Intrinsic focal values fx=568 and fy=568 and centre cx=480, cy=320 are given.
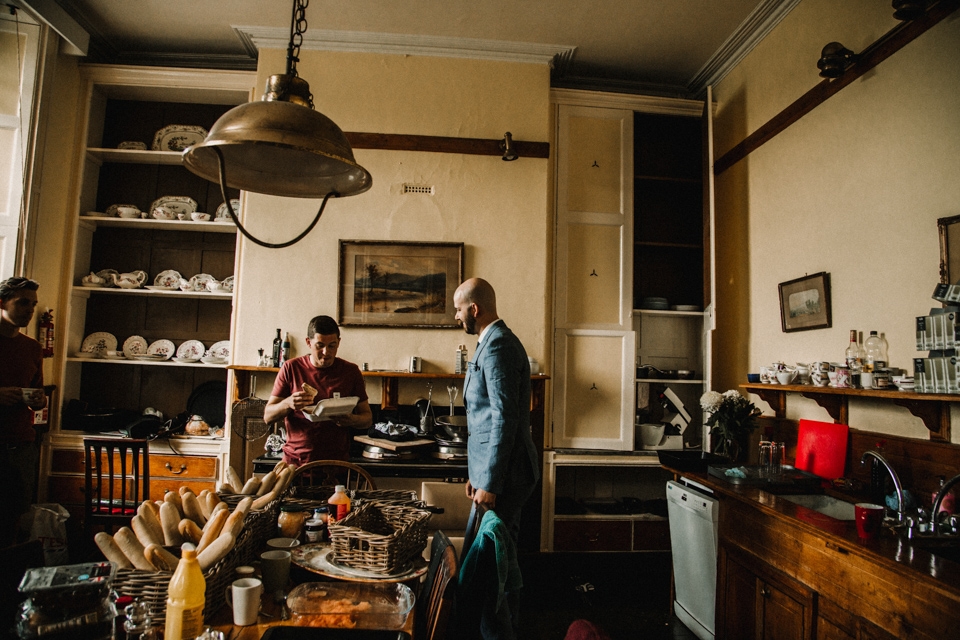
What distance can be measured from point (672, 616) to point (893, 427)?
5.10ft

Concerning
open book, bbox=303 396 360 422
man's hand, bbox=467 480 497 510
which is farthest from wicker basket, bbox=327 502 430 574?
open book, bbox=303 396 360 422

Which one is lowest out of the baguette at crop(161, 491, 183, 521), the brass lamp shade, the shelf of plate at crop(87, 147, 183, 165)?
the baguette at crop(161, 491, 183, 521)

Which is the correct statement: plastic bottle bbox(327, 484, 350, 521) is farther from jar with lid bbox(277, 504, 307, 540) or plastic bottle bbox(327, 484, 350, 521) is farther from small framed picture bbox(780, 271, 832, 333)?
small framed picture bbox(780, 271, 832, 333)

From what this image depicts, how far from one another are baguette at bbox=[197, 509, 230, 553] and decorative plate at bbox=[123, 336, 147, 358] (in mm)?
3218

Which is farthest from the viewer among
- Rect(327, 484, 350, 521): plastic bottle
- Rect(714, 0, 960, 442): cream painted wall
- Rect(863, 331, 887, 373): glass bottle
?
Rect(863, 331, 887, 373): glass bottle

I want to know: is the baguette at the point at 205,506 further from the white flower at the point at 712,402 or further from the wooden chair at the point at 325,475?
the white flower at the point at 712,402

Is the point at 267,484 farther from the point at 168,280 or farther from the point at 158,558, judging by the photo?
the point at 168,280

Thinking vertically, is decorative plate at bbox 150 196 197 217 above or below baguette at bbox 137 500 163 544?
above

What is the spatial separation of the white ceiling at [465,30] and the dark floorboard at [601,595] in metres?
3.59

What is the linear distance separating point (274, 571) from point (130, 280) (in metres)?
3.32

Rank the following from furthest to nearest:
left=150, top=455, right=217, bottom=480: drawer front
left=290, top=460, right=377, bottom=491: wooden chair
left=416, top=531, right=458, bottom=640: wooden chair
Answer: left=150, top=455, right=217, bottom=480: drawer front < left=290, top=460, right=377, bottom=491: wooden chair < left=416, top=531, right=458, bottom=640: wooden chair

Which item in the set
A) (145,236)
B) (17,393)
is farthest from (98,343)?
(17,393)

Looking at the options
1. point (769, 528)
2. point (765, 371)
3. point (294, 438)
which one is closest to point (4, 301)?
point (294, 438)

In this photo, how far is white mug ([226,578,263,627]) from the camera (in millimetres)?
1356
